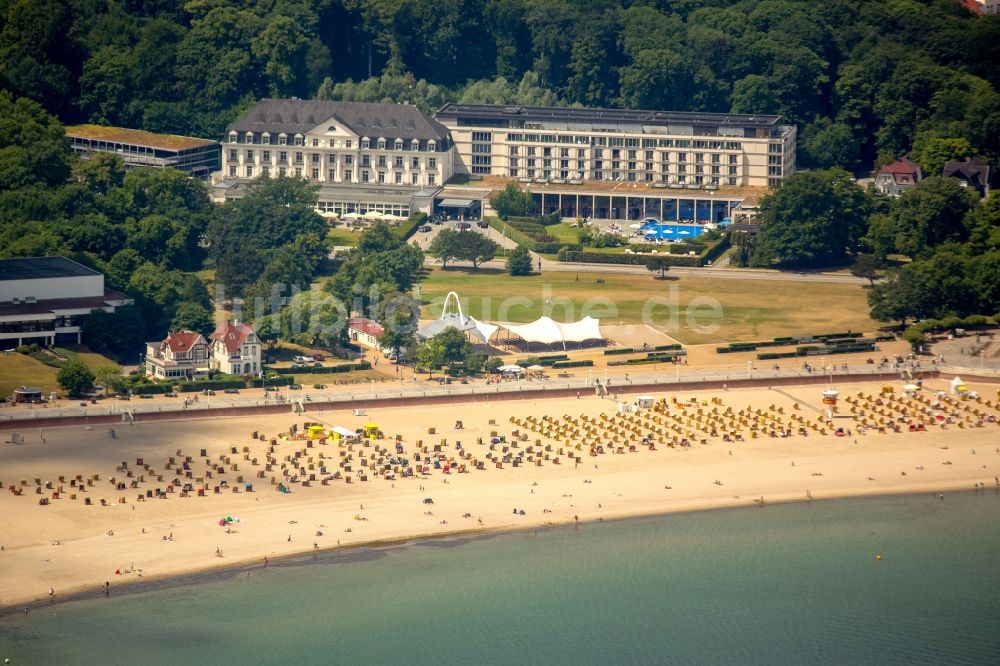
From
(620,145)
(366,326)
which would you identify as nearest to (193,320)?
(366,326)

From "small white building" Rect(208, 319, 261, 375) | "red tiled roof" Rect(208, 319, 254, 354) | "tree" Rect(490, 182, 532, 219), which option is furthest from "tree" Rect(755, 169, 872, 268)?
"small white building" Rect(208, 319, 261, 375)

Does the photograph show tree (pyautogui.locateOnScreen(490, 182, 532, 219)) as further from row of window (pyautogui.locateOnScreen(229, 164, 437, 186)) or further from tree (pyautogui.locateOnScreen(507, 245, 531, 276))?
tree (pyautogui.locateOnScreen(507, 245, 531, 276))

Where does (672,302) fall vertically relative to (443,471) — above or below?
above

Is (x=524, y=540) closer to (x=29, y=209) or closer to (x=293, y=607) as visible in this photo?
(x=293, y=607)

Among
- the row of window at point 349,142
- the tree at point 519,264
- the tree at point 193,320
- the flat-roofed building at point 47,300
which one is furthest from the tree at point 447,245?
the flat-roofed building at point 47,300

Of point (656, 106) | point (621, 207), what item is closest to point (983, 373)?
point (621, 207)

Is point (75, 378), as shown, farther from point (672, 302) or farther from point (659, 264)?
point (659, 264)
